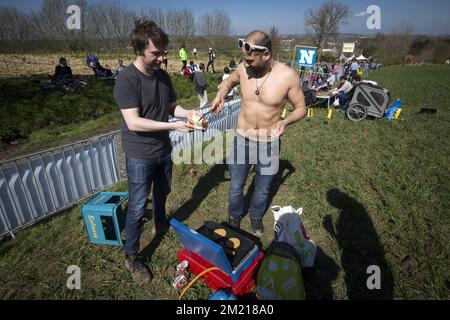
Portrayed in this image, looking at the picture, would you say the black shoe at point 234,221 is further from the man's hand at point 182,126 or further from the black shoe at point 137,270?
the man's hand at point 182,126

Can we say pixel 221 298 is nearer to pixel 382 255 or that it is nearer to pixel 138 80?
pixel 138 80

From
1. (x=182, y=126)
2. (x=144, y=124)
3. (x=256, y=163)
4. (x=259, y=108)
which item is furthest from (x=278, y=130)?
(x=144, y=124)

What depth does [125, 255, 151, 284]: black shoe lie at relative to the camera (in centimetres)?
287

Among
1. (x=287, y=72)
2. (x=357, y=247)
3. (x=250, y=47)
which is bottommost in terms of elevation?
(x=357, y=247)

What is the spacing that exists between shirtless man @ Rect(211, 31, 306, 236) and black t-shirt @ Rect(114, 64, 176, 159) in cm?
88

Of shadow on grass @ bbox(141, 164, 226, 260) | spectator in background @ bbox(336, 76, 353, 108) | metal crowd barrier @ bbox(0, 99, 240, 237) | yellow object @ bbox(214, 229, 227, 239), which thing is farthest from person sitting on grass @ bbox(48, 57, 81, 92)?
spectator in background @ bbox(336, 76, 353, 108)

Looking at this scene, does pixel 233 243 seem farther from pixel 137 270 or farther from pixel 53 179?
pixel 53 179

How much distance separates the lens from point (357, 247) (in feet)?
11.3

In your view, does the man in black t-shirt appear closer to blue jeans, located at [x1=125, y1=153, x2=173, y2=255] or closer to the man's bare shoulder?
blue jeans, located at [x1=125, y1=153, x2=173, y2=255]

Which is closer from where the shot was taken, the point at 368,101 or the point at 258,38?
the point at 258,38

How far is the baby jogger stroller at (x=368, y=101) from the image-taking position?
30.4 feet

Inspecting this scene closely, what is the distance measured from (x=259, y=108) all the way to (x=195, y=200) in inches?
86.4

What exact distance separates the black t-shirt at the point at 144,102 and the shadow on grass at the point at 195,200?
1376 mm
